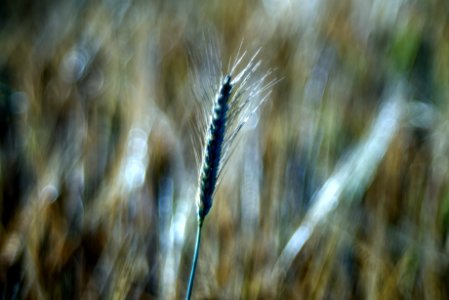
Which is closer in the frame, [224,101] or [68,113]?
[224,101]

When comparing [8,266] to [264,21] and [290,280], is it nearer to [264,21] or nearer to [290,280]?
[290,280]

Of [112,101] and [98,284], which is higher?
[112,101]

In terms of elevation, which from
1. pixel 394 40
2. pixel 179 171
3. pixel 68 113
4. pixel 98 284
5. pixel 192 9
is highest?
pixel 192 9

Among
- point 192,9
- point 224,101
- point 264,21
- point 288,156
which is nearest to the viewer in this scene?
point 224,101

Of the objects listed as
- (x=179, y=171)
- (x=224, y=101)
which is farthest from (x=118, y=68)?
(x=224, y=101)

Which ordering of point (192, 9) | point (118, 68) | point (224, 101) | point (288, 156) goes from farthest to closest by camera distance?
point (192, 9) → point (118, 68) → point (288, 156) → point (224, 101)

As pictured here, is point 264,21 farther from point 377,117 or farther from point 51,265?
point 51,265
